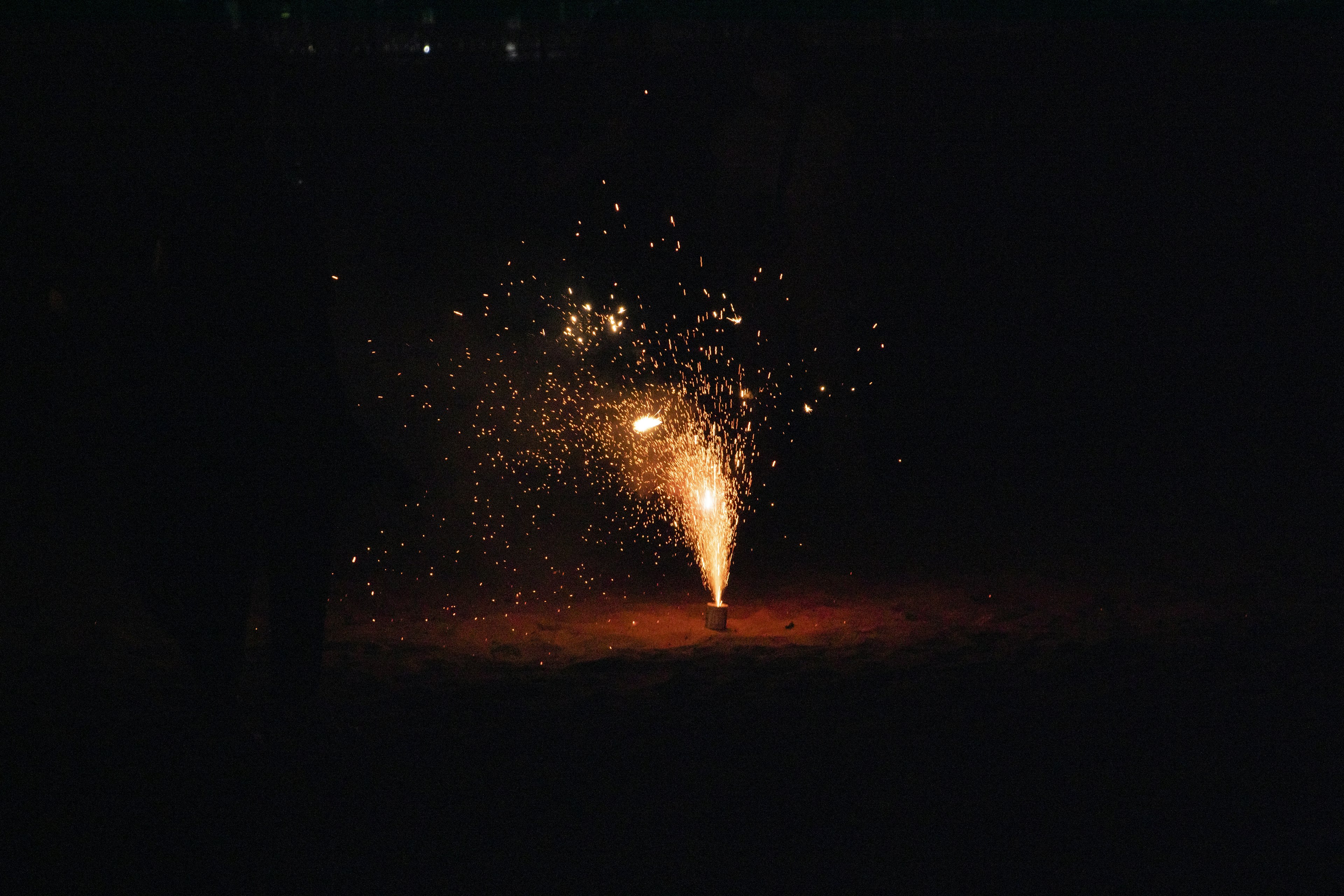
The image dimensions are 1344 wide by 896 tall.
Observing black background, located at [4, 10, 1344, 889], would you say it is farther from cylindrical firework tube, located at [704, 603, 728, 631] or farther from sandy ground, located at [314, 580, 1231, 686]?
cylindrical firework tube, located at [704, 603, 728, 631]

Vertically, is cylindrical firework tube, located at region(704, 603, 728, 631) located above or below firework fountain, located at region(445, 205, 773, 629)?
below

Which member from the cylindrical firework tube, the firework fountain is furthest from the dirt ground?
the firework fountain

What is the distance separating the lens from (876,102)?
16.5 m

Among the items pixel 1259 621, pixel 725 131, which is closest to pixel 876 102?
pixel 725 131

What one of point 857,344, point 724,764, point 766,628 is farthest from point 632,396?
point 724,764

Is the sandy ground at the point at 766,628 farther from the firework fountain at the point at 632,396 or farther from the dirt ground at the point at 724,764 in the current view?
the firework fountain at the point at 632,396

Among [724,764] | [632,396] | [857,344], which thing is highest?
[857,344]

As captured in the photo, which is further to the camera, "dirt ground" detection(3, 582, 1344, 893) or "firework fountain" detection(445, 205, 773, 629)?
"firework fountain" detection(445, 205, 773, 629)

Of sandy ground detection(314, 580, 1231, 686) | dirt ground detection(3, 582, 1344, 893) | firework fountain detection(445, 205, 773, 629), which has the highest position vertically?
firework fountain detection(445, 205, 773, 629)

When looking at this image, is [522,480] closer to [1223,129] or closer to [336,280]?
[336,280]

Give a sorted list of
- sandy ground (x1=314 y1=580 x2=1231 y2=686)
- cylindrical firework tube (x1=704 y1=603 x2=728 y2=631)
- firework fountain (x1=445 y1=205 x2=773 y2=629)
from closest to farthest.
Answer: sandy ground (x1=314 y1=580 x2=1231 y2=686), cylindrical firework tube (x1=704 y1=603 x2=728 y2=631), firework fountain (x1=445 y1=205 x2=773 y2=629)

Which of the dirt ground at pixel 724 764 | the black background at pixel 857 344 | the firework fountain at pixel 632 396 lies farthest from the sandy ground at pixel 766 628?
the black background at pixel 857 344

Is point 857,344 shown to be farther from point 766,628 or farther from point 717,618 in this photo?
point 717,618

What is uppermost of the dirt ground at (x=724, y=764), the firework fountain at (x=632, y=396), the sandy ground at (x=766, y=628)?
the firework fountain at (x=632, y=396)
